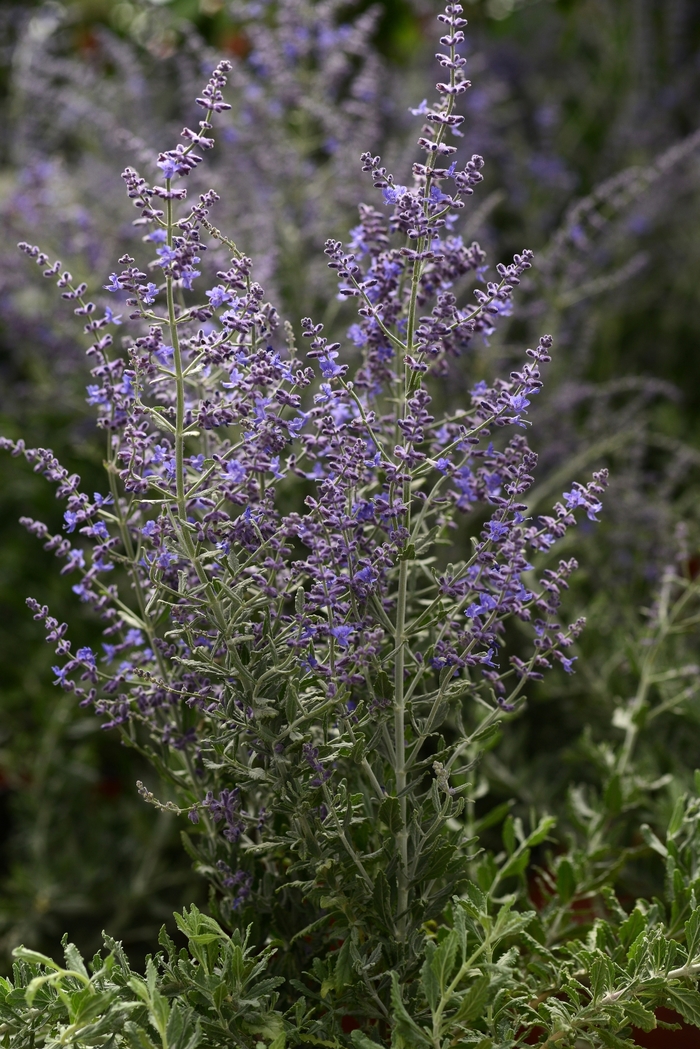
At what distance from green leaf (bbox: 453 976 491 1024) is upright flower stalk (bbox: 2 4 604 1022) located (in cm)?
6

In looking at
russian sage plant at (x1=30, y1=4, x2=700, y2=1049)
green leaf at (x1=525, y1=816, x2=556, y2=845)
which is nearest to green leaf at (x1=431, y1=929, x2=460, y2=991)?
russian sage plant at (x1=30, y1=4, x2=700, y2=1049)

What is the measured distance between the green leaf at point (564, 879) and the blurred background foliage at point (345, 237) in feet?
0.31

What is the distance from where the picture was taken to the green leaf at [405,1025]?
1.71ft

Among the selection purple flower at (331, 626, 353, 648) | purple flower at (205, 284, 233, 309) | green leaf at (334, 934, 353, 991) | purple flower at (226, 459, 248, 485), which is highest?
purple flower at (205, 284, 233, 309)

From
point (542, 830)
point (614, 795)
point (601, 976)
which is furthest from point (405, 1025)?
point (614, 795)

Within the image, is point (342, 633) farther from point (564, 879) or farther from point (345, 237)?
point (345, 237)

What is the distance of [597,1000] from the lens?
59 cm

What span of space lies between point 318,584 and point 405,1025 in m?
0.25

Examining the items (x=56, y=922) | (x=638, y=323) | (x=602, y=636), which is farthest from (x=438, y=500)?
(x=638, y=323)

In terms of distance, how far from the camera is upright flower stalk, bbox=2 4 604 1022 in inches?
22.5

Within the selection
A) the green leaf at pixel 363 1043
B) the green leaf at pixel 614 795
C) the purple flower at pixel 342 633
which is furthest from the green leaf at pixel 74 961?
the green leaf at pixel 614 795

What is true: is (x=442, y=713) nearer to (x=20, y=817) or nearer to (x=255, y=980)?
(x=255, y=980)

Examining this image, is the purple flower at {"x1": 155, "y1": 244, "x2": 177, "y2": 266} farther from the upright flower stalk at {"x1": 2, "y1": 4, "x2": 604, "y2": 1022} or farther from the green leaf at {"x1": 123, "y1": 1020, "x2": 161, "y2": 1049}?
the green leaf at {"x1": 123, "y1": 1020, "x2": 161, "y2": 1049}

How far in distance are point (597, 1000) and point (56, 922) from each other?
0.96 m
